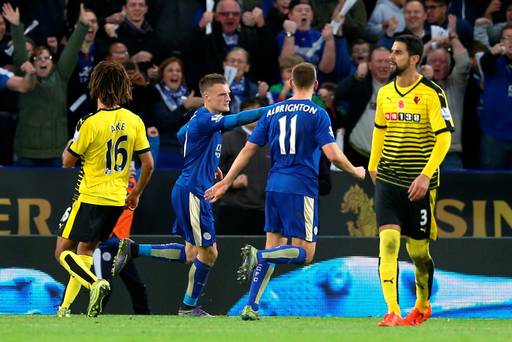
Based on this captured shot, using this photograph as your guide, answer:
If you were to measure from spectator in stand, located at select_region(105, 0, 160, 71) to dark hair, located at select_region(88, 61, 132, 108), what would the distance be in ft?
14.8

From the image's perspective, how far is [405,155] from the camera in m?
A: 10.6

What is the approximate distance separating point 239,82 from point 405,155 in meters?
5.55

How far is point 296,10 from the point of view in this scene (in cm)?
1644

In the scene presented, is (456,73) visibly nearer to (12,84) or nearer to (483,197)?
(483,197)

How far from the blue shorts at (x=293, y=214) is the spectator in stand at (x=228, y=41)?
17.3 ft

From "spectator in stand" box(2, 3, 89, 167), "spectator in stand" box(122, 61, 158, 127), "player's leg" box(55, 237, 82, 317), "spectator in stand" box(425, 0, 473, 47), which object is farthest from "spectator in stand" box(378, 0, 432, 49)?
"player's leg" box(55, 237, 82, 317)

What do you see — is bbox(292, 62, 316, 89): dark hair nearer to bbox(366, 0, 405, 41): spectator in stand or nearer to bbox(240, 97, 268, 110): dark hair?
bbox(240, 97, 268, 110): dark hair

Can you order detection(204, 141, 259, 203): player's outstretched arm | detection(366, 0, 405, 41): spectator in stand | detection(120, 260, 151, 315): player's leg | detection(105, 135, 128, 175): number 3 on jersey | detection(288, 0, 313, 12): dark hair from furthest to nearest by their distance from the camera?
detection(366, 0, 405, 41): spectator in stand → detection(288, 0, 313, 12): dark hair → detection(120, 260, 151, 315): player's leg → detection(105, 135, 128, 175): number 3 on jersey → detection(204, 141, 259, 203): player's outstretched arm

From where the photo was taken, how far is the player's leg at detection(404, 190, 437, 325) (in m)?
10.7

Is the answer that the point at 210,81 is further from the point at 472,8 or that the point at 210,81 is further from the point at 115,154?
the point at 472,8

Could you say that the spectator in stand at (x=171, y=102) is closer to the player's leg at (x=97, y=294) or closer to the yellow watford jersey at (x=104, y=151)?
the yellow watford jersey at (x=104, y=151)

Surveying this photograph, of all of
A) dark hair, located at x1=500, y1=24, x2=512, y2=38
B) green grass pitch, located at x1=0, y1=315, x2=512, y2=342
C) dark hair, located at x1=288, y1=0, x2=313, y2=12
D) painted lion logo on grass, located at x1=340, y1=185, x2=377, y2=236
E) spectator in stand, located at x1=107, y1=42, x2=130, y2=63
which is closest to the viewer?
green grass pitch, located at x1=0, y1=315, x2=512, y2=342

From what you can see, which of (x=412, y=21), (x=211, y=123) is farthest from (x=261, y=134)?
(x=412, y=21)

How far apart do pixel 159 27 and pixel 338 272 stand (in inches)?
185
